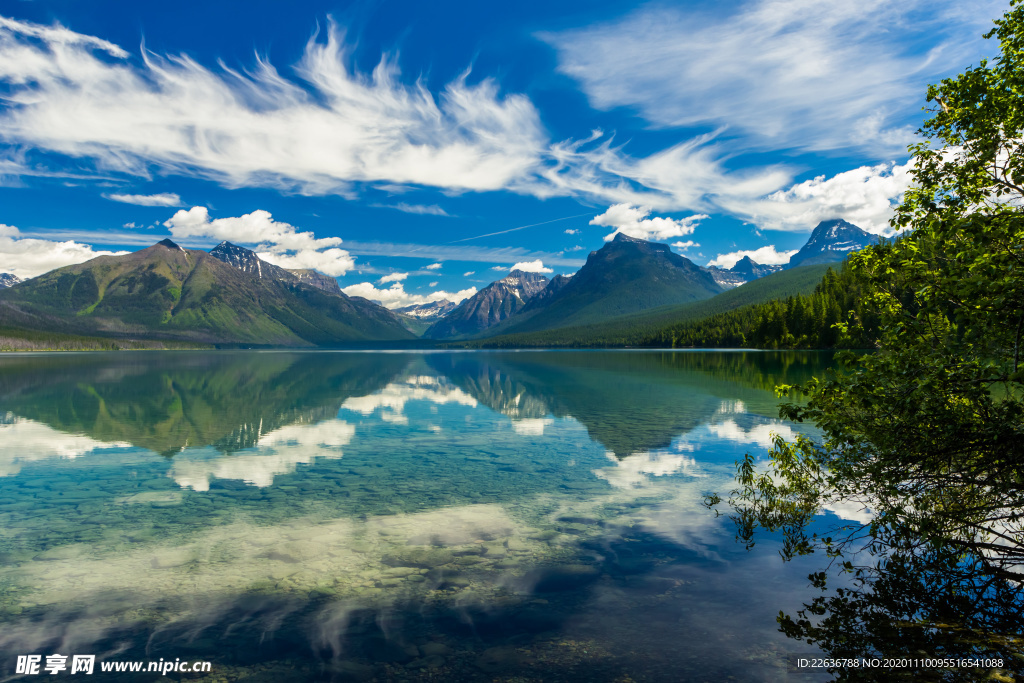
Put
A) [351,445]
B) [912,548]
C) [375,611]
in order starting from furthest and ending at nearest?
[351,445] → [912,548] → [375,611]

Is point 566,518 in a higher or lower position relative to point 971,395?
lower

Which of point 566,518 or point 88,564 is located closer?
point 88,564

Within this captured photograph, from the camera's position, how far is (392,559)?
47.6ft

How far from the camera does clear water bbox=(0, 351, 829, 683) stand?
33.1 feet

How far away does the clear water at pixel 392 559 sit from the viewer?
10078mm

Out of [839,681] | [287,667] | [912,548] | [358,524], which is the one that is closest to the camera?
[839,681]

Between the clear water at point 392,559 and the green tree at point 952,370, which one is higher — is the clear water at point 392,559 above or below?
below

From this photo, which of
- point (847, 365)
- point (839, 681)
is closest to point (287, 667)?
point (839, 681)

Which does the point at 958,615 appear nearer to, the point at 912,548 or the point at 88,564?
the point at 912,548

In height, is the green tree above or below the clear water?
above

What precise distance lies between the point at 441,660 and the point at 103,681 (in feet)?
19.2

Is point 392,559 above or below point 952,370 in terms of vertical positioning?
below

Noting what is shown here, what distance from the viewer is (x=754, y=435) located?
33719mm

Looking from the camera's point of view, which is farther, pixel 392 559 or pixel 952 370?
pixel 392 559
